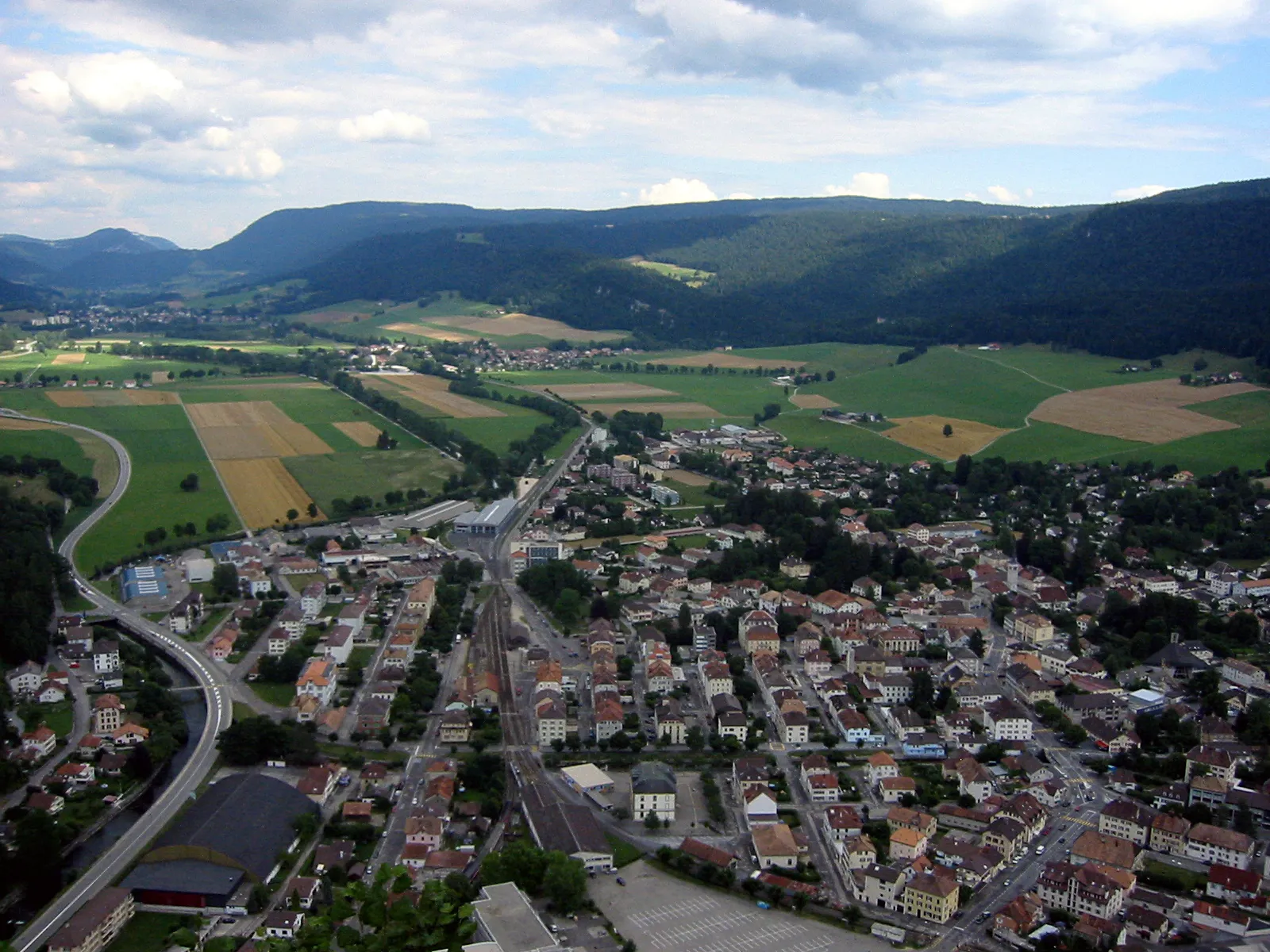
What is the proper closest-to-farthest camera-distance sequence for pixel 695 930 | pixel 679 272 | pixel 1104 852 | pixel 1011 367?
pixel 695 930
pixel 1104 852
pixel 1011 367
pixel 679 272

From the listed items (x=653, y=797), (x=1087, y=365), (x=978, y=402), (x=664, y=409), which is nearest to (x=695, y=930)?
(x=653, y=797)

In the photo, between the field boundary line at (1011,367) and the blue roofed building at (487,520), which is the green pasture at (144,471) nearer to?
the blue roofed building at (487,520)

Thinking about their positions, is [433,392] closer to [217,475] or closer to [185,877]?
[217,475]

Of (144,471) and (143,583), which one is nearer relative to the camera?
(143,583)

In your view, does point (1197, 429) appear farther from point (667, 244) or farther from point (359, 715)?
point (667, 244)

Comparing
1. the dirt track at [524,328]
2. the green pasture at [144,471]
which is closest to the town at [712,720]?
the green pasture at [144,471]

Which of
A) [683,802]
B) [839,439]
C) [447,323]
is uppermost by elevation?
[447,323]

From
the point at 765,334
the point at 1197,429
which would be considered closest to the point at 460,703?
the point at 1197,429
